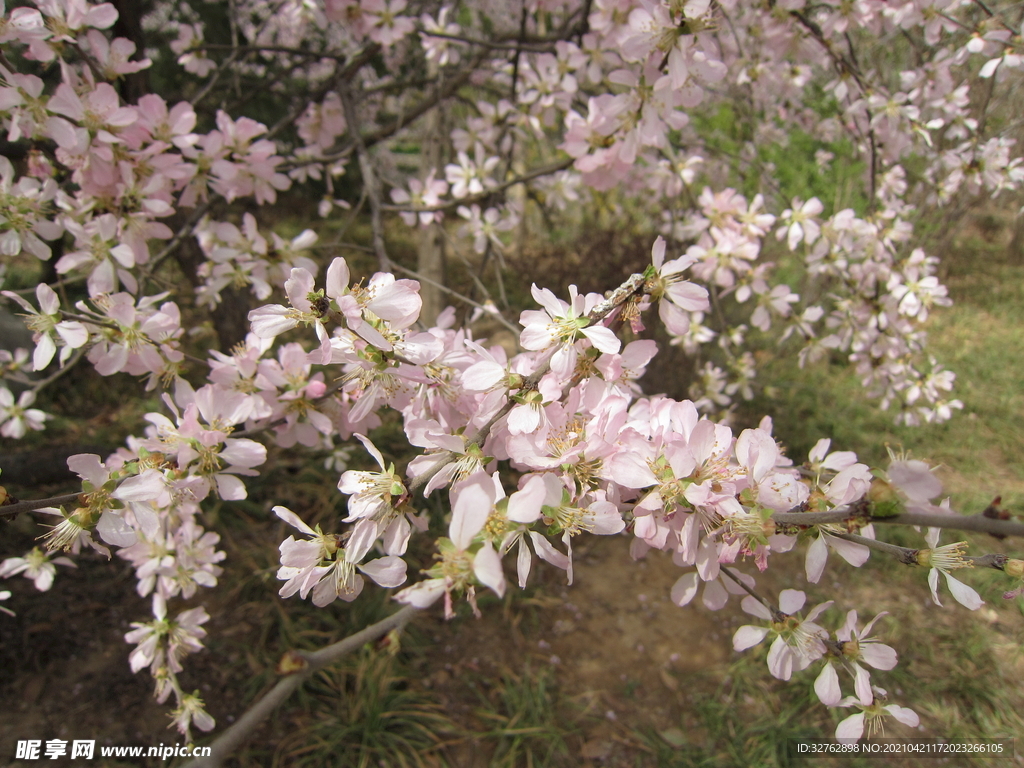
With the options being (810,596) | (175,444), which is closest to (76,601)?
(175,444)

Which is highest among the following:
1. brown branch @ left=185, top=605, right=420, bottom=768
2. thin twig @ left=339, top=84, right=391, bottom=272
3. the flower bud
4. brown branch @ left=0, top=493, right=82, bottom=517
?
thin twig @ left=339, top=84, right=391, bottom=272

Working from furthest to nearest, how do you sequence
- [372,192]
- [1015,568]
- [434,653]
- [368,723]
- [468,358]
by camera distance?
1. [434,653]
2. [368,723]
3. [372,192]
4. [468,358]
5. [1015,568]

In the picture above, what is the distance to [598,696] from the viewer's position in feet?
7.81

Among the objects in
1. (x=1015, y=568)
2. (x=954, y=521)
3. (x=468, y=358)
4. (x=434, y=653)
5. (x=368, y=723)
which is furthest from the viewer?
(x=434, y=653)

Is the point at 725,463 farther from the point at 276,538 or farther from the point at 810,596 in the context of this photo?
the point at 276,538

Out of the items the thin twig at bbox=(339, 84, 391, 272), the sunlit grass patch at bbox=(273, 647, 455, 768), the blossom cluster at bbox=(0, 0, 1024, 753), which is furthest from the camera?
the sunlit grass patch at bbox=(273, 647, 455, 768)

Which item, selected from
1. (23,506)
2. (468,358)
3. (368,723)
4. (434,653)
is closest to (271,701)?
(23,506)

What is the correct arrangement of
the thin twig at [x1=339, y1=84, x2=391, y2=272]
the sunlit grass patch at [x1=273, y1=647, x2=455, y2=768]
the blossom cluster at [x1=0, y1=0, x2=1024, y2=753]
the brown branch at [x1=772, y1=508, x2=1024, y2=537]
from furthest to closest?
the sunlit grass patch at [x1=273, y1=647, x2=455, y2=768]
the thin twig at [x1=339, y1=84, x2=391, y2=272]
the blossom cluster at [x1=0, y1=0, x2=1024, y2=753]
the brown branch at [x1=772, y1=508, x2=1024, y2=537]

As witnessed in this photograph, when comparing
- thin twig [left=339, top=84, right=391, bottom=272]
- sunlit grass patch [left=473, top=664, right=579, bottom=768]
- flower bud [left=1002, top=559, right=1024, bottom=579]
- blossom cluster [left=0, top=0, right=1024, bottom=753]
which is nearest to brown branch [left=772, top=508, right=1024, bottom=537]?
blossom cluster [left=0, top=0, right=1024, bottom=753]

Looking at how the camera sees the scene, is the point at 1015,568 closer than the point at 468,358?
Yes

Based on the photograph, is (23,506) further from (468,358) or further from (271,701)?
(468,358)

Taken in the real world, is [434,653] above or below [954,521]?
below

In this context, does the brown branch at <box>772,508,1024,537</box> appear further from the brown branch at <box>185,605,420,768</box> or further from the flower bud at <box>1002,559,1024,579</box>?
the brown branch at <box>185,605,420,768</box>

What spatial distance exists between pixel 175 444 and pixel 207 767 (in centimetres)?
50
